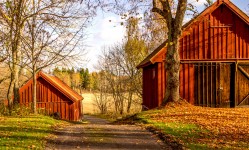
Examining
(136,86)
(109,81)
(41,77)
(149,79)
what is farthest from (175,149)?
(109,81)

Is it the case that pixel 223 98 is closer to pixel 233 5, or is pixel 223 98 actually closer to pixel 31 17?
pixel 233 5

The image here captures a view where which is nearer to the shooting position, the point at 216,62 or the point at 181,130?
the point at 181,130

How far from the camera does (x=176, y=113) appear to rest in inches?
695

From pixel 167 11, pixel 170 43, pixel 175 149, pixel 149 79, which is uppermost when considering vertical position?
pixel 167 11

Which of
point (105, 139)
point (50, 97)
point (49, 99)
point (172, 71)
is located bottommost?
point (105, 139)

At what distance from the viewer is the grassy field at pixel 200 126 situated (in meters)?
11.2

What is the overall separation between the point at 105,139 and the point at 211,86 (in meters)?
13.4

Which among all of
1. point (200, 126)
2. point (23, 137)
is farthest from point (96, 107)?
point (23, 137)

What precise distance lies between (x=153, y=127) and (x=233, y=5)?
12114 millimetres

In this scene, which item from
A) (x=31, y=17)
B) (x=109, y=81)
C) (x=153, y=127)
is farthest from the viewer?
(x=109, y=81)

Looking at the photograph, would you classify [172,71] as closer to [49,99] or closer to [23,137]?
[23,137]

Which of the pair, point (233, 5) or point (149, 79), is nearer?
point (233, 5)

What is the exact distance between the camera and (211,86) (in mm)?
23703

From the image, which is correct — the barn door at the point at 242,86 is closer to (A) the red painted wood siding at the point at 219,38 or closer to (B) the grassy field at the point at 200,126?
(A) the red painted wood siding at the point at 219,38
